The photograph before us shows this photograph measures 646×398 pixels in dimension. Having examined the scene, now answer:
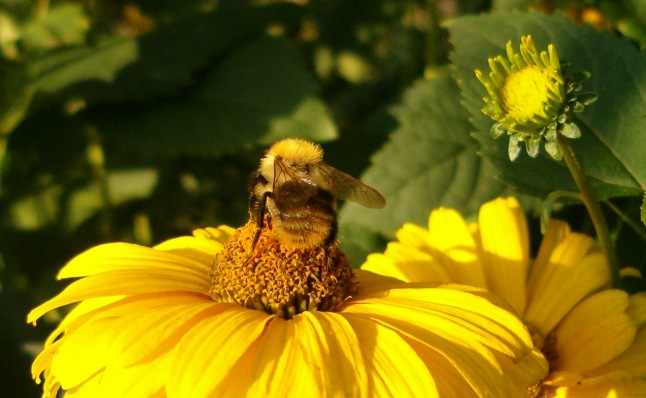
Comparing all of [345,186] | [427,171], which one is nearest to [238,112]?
[427,171]

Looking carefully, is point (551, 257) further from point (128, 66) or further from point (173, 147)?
point (128, 66)

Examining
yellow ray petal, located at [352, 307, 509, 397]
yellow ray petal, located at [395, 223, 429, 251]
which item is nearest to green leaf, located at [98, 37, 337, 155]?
yellow ray petal, located at [395, 223, 429, 251]

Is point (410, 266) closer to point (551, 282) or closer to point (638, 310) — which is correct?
point (551, 282)

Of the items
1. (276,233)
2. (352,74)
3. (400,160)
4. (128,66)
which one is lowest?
(276,233)

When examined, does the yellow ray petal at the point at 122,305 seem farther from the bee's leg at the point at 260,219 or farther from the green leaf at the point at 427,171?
the green leaf at the point at 427,171

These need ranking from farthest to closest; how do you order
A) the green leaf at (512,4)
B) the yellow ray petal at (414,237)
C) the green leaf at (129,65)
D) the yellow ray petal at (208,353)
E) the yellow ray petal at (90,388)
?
the green leaf at (129,65), the green leaf at (512,4), the yellow ray petal at (414,237), the yellow ray petal at (90,388), the yellow ray petal at (208,353)

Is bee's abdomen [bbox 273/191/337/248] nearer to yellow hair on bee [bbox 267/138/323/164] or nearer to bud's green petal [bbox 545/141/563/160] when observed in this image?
yellow hair on bee [bbox 267/138/323/164]

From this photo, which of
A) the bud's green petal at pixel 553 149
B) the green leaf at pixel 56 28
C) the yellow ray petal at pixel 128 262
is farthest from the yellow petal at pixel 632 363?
the green leaf at pixel 56 28

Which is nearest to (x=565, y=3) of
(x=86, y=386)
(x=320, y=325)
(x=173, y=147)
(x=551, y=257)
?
(x=551, y=257)
